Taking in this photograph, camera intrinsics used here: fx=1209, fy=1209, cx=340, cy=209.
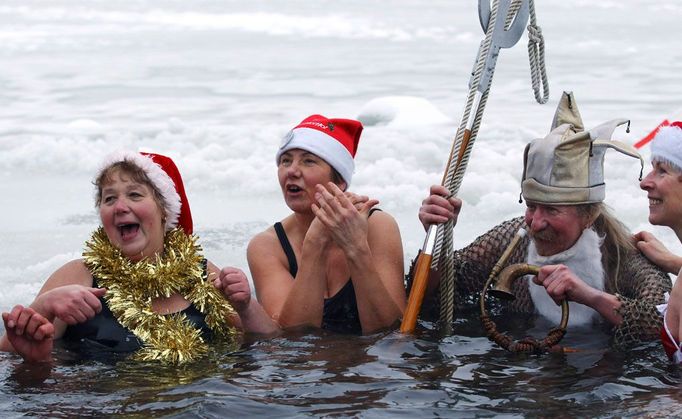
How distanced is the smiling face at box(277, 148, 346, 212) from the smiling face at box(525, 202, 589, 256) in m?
1.01

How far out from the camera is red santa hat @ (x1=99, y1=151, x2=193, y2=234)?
5.27 meters

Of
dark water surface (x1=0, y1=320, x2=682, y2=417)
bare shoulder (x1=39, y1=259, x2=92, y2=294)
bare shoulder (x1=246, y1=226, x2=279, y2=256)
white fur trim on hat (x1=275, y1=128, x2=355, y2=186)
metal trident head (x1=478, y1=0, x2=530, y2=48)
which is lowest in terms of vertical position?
dark water surface (x1=0, y1=320, x2=682, y2=417)

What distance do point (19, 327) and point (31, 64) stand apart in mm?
10172

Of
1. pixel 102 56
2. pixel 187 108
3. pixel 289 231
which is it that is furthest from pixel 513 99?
pixel 289 231

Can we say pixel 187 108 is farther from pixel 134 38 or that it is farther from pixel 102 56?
pixel 134 38

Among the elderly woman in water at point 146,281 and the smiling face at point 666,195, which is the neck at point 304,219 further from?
the smiling face at point 666,195

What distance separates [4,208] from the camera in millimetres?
8867

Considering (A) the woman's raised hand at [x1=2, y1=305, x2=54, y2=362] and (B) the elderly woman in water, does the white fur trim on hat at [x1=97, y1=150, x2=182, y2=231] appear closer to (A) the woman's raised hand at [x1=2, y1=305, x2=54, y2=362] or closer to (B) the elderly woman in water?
(B) the elderly woman in water

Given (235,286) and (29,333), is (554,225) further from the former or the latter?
(29,333)

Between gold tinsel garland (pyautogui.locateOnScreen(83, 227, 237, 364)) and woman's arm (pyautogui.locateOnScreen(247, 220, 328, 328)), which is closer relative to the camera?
gold tinsel garland (pyautogui.locateOnScreen(83, 227, 237, 364))

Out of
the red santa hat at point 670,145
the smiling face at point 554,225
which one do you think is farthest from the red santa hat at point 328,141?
the red santa hat at point 670,145

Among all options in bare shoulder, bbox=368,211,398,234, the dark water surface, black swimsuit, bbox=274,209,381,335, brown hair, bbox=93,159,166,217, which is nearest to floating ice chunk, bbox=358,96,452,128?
bare shoulder, bbox=368,211,398,234

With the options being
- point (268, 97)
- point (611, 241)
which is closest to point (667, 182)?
point (611, 241)

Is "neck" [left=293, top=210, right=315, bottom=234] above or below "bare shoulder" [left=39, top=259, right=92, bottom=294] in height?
above
